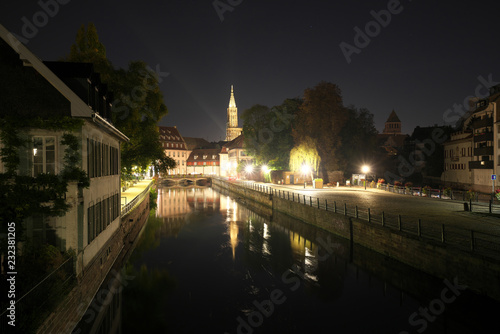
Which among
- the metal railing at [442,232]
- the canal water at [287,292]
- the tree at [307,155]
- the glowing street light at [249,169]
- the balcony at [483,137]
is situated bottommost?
the canal water at [287,292]

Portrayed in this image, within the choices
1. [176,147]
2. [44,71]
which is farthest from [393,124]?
[44,71]

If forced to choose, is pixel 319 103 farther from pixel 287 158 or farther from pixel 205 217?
pixel 205 217

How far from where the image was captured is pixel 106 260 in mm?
15203

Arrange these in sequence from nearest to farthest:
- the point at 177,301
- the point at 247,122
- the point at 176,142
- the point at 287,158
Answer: the point at 177,301 → the point at 287,158 → the point at 247,122 → the point at 176,142

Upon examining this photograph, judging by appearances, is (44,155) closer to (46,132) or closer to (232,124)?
(46,132)

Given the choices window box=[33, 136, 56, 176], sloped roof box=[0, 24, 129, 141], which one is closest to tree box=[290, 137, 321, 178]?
sloped roof box=[0, 24, 129, 141]

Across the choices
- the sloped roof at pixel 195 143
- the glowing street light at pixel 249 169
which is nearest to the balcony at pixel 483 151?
the glowing street light at pixel 249 169

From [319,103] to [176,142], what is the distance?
76.5 metres

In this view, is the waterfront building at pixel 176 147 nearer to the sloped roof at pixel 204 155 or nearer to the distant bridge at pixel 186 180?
the sloped roof at pixel 204 155

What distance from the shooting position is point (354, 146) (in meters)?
48.8

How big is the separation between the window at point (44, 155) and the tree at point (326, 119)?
128ft

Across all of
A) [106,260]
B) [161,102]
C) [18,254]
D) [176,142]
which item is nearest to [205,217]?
[161,102]

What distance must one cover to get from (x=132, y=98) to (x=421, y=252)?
69.5ft

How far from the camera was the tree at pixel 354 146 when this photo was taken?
4866cm
